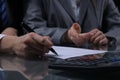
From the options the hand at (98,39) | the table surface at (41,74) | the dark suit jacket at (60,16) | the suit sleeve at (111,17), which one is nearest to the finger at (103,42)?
the hand at (98,39)

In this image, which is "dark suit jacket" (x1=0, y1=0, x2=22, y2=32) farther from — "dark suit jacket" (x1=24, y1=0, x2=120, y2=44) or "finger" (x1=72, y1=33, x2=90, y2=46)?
"finger" (x1=72, y1=33, x2=90, y2=46)

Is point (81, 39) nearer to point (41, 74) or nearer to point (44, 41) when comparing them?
point (44, 41)

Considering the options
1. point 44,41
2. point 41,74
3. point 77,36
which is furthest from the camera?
point 77,36

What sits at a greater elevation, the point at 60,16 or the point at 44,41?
the point at 44,41

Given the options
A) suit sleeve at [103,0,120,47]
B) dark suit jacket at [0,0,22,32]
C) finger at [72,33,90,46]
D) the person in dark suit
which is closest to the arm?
the person in dark suit

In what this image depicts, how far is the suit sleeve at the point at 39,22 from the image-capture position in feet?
4.00

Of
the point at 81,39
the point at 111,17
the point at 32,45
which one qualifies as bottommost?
the point at 111,17

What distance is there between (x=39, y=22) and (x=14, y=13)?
5.7 inches

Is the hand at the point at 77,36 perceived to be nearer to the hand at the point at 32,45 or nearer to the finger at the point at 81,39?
the finger at the point at 81,39

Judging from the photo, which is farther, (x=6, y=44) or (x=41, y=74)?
(x=6, y=44)

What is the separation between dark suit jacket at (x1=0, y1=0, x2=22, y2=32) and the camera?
1.33 metres

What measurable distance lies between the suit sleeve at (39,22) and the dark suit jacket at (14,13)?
59 millimetres

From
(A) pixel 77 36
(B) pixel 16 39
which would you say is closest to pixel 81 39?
(A) pixel 77 36

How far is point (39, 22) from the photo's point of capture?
50.9 inches
